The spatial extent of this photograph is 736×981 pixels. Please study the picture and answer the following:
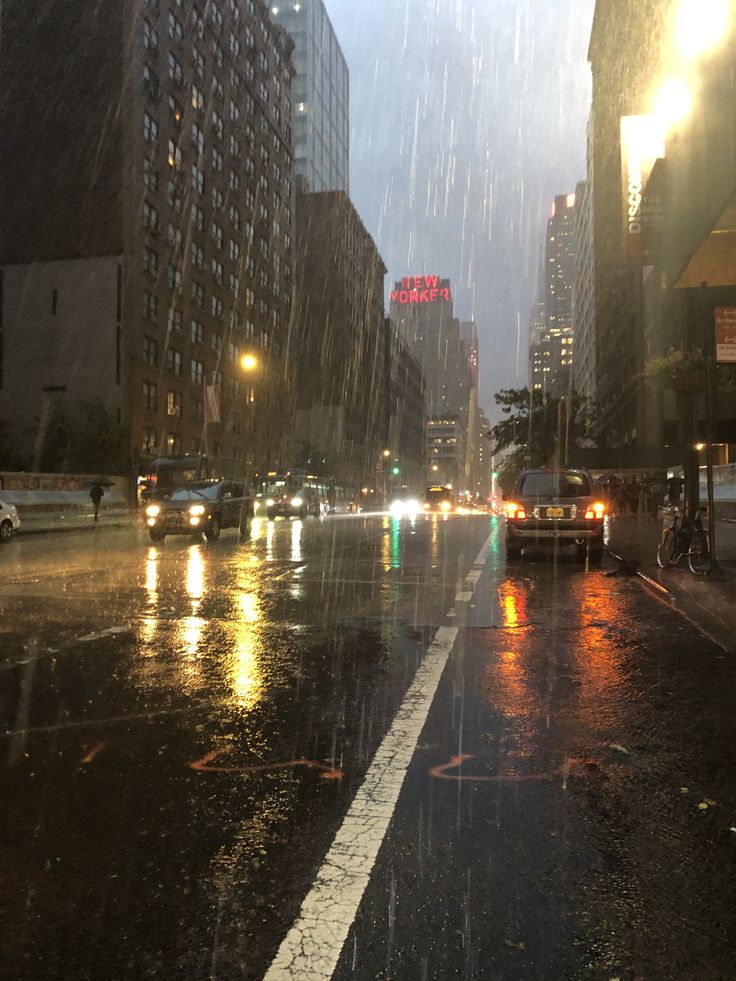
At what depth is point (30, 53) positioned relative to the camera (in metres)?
55.8

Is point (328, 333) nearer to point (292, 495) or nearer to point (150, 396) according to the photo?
point (150, 396)

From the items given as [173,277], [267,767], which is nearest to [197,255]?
[173,277]

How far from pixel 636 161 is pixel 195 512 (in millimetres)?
27393

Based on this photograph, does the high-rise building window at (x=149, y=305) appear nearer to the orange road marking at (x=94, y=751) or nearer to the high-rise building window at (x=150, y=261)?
the high-rise building window at (x=150, y=261)

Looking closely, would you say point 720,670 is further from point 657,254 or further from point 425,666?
point 657,254

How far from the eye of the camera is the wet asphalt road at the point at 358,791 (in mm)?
2342

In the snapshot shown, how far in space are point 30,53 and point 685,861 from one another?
68.4 meters

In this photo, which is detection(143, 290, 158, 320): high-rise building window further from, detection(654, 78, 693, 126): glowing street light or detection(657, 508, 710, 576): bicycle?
detection(657, 508, 710, 576): bicycle

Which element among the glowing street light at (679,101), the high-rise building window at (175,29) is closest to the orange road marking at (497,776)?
the glowing street light at (679,101)

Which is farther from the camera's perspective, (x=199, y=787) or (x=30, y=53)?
(x=30, y=53)

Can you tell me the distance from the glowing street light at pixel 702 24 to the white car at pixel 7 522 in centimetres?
2220

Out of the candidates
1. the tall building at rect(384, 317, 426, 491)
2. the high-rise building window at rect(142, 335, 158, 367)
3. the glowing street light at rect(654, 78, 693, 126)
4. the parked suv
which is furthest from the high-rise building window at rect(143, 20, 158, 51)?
the tall building at rect(384, 317, 426, 491)

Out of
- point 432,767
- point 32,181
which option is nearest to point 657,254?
point 432,767

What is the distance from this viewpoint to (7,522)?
22.9 m
